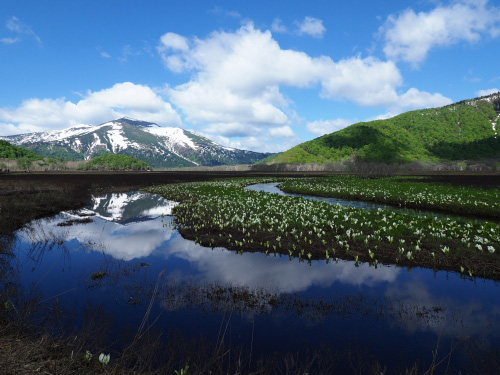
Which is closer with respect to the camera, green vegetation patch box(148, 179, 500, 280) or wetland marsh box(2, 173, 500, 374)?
wetland marsh box(2, 173, 500, 374)

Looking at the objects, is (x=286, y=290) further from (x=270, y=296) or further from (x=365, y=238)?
(x=365, y=238)

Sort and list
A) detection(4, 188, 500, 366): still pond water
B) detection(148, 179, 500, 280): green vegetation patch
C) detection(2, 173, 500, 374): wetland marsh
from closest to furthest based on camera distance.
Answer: detection(2, 173, 500, 374): wetland marsh, detection(4, 188, 500, 366): still pond water, detection(148, 179, 500, 280): green vegetation patch

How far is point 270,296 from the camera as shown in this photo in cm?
939

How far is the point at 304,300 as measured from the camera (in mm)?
9125

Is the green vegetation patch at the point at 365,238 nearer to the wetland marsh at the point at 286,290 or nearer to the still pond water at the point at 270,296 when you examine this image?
the wetland marsh at the point at 286,290

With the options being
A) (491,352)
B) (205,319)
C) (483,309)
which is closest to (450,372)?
(491,352)

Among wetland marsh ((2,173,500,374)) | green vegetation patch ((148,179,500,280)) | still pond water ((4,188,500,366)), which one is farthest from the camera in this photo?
green vegetation patch ((148,179,500,280))

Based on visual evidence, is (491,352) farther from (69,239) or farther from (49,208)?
(49,208)

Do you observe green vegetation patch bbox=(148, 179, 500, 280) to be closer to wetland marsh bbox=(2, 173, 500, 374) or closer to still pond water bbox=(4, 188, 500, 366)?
wetland marsh bbox=(2, 173, 500, 374)

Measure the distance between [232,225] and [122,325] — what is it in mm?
12113

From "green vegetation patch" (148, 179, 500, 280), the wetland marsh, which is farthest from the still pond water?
"green vegetation patch" (148, 179, 500, 280)

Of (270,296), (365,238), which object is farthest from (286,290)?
(365,238)

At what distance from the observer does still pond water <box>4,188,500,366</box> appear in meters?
7.13

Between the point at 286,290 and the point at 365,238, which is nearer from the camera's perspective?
the point at 286,290
